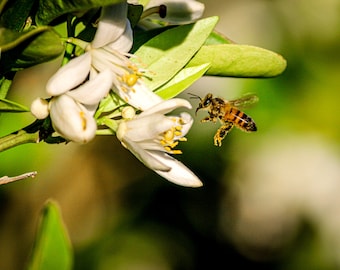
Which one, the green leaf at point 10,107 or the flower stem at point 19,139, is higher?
the green leaf at point 10,107

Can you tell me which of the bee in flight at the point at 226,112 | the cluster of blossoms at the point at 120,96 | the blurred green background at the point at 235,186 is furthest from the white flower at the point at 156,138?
the blurred green background at the point at 235,186

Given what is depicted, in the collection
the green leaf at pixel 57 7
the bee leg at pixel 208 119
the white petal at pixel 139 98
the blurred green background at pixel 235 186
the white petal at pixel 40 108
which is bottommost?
the blurred green background at pixel 235 186

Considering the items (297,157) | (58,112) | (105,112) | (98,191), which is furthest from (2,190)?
(58,112)

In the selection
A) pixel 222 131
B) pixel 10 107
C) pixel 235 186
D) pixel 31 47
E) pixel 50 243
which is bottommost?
pixel 235 186

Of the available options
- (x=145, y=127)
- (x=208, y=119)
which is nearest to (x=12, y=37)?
(x=145, y=127)

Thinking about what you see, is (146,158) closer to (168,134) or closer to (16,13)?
(168,134)

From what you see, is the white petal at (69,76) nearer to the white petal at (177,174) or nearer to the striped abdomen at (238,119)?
the white petal at (177,174)

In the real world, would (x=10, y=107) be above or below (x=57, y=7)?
below

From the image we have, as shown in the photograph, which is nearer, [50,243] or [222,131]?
[50,243]

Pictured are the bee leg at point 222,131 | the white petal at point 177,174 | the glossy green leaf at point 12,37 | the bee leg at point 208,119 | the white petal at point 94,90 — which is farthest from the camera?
the bee leg at point 222,131
